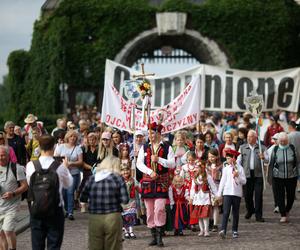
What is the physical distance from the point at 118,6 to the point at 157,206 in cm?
2416

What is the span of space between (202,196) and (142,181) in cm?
145

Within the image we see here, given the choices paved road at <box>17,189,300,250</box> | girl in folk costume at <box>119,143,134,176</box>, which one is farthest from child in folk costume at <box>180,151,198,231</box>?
girl in folk costume at <box>119,143,134,176</box>

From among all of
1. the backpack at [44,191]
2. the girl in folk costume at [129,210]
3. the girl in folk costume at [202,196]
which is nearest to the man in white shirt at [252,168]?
the girl in folk costume at [202,196]

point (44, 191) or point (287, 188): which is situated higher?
point (44, 191)

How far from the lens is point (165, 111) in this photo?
16094mm

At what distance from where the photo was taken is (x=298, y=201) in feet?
59.6

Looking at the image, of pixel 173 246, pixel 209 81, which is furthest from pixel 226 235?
pixel 209 81

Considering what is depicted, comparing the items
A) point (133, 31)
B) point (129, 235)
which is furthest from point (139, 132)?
point (133, 31)

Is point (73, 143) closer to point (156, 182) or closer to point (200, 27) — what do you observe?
point (156, 182)

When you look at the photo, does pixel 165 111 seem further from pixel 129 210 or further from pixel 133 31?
pixel 133 31

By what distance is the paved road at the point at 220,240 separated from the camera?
12.1m

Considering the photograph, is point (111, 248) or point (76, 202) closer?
point (111, 248)

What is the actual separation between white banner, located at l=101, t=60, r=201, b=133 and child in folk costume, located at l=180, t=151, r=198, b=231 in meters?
2.17

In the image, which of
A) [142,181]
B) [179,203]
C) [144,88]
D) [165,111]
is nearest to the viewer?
[142,181]
